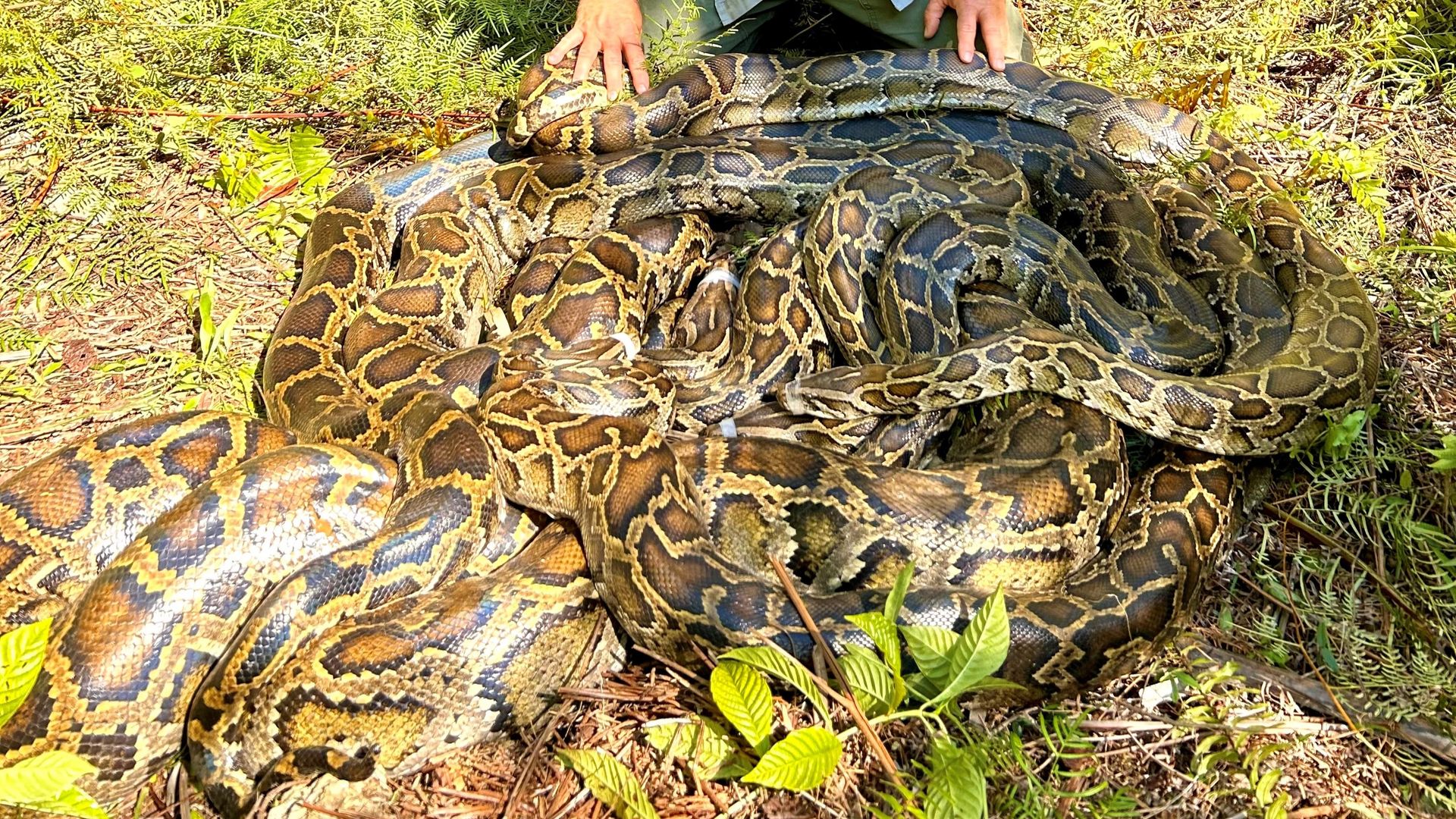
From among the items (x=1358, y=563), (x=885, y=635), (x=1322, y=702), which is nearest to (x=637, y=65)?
(x=885, y=635)

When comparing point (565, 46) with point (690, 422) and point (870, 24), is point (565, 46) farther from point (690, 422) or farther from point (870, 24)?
point (690, 422)

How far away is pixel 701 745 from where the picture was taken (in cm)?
420

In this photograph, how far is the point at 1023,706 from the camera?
443cm

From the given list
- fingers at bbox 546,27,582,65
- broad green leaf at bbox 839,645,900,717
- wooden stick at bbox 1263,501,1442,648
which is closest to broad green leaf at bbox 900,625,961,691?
broad green leaf at bbox 839,645,900,717

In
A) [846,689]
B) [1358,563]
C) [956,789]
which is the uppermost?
[846,689]

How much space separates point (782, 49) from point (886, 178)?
9.38ft

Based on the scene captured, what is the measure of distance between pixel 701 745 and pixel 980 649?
124 cm

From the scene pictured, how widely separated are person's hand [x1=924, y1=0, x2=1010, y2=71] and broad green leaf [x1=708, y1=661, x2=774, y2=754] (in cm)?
555

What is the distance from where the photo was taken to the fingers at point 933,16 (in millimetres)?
7902

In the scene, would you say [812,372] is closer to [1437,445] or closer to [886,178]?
[886,178]

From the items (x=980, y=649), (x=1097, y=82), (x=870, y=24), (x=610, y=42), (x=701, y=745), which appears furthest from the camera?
(x=870, y=24)

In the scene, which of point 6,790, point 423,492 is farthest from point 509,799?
point 6,790

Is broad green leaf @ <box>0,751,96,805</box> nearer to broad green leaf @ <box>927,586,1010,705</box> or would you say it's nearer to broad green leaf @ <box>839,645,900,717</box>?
broad green leaf @ <box>839,645,900,717</box>

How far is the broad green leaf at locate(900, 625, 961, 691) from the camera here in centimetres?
404
